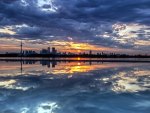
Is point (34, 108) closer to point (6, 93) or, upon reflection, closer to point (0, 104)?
point (0, 104)

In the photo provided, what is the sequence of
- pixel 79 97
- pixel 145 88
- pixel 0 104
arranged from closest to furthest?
pixel 0 104
pixel 79 97
pixel 145 88

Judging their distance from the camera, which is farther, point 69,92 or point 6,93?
point 69,92

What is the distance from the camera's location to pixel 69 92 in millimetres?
22734

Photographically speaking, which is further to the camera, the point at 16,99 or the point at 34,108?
the point at 16,99

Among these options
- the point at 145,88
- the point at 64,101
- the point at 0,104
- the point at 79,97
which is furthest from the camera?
the point at 145,88

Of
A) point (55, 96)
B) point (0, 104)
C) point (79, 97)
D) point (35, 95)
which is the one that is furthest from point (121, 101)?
point (0, 104)

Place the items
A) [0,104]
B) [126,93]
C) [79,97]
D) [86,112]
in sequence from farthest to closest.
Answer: [126,93]
[79,97]
[0,104]
[86,112]

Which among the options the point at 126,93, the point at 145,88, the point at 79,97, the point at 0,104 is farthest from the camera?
the point at 145,88

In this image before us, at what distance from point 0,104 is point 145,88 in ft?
41.1

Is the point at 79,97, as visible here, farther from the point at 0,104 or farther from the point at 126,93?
the point at 0,104

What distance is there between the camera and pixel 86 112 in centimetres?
1562

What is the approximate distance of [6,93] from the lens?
21.2 meters

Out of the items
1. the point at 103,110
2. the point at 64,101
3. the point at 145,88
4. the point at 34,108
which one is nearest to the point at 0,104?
the point at 34,108

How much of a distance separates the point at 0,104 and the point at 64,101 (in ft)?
12.5
